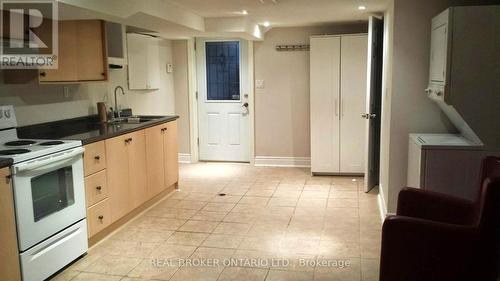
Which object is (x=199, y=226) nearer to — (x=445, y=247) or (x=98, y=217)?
(x=98, y=217)

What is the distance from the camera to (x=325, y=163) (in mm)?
5676

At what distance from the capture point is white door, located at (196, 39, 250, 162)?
21.0ft

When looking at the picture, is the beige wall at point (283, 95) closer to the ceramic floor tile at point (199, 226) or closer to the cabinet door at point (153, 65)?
the cabinet door at point (153, 65)

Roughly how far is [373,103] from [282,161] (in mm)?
2002

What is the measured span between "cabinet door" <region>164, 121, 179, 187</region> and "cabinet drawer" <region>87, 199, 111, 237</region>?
46.9 inches

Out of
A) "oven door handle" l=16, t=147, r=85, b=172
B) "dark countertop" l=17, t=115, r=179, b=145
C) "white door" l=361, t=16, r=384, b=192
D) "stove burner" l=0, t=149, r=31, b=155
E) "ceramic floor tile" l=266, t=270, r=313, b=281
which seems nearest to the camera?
"oven door handle" l=16, t=147, r=85, b=172

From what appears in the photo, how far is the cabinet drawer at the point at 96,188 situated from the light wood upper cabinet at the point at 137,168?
420mm

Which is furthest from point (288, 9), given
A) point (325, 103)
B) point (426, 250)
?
point (426, 250)

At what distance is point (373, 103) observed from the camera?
4695 millimetres

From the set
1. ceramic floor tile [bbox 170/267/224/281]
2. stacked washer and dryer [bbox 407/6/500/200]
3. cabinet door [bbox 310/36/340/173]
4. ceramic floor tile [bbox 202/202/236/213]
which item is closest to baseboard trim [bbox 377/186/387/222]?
stacked washer and dryer [bbox 407/6/500/200]

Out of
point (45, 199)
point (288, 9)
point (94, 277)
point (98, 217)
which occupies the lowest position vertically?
point (94, 277)

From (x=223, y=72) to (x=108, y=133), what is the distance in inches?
124

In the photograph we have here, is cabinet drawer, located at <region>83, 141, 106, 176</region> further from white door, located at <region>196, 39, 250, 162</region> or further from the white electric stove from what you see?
white door, located at <region>196, 39, 250, 162</region>

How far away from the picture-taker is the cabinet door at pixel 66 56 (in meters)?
3.67
